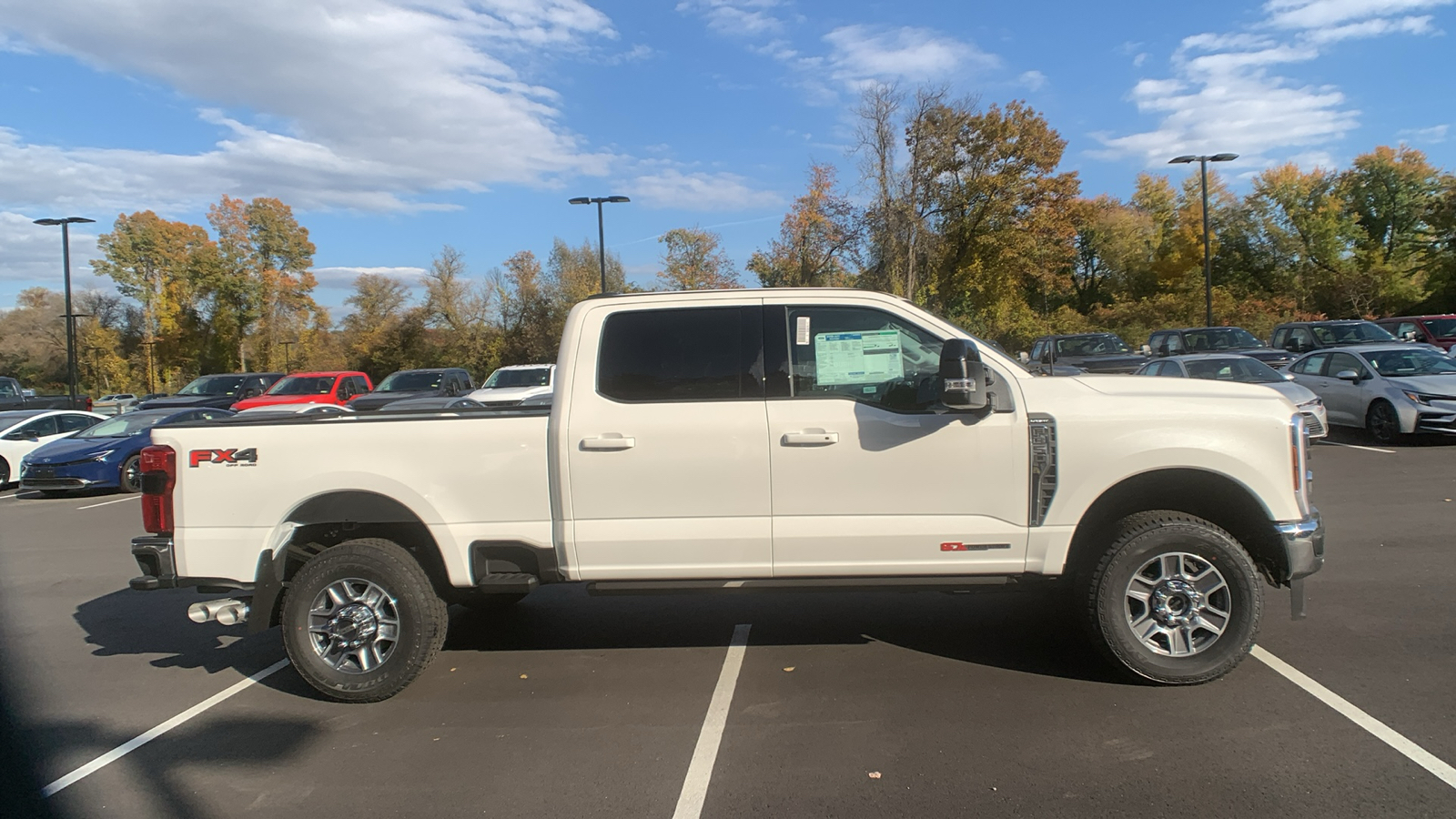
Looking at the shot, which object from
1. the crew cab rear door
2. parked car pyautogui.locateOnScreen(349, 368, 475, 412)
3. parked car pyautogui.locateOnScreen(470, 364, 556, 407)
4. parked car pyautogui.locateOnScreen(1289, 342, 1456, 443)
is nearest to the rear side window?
the crew cab rear door

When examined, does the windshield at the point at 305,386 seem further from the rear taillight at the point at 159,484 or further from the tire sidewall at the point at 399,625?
the tire sidewall at the point at 399,625

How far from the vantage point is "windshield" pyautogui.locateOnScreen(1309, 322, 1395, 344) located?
19391 mm

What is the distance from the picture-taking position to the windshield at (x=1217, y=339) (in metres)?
19.7

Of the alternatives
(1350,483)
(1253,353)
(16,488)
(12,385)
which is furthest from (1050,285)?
(12,385)

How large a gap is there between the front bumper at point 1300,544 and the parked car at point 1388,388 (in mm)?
11104

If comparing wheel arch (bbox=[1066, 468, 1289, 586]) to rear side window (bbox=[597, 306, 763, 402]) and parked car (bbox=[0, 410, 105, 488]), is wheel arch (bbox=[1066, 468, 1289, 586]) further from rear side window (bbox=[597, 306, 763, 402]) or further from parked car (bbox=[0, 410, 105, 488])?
parked car (bbox=[0, 410, 105, 488])

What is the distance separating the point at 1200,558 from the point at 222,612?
5.06 m

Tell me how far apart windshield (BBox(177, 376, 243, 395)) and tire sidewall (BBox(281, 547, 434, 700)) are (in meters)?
22.9

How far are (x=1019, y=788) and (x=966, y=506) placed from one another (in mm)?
1379

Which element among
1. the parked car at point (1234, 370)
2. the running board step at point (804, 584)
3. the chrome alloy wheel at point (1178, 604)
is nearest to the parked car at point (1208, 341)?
the parked car at point (1234, 370)

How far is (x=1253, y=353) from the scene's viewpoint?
58.9 ft

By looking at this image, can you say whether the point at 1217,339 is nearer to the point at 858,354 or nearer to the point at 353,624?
the point at 858,354

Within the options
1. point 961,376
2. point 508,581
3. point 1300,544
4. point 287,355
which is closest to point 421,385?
point 508,581

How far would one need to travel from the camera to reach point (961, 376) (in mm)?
4082
